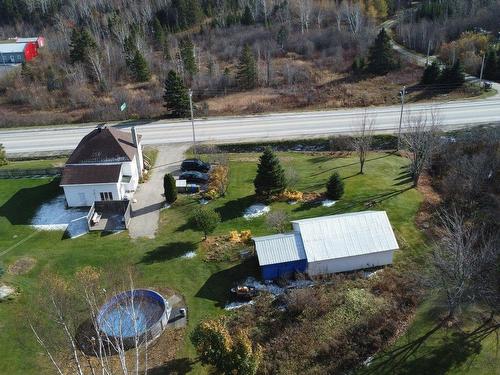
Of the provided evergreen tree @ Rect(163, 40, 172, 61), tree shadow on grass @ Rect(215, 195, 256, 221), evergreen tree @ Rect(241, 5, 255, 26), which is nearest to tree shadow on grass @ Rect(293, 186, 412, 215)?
tree shadow on grass @ Rect(215, 195, 256, 221)

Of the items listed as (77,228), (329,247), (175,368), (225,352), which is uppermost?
(225,352)

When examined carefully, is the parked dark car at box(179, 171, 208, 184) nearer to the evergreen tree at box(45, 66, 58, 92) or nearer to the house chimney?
the house chimney

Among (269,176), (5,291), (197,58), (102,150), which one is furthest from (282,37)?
(5,291)

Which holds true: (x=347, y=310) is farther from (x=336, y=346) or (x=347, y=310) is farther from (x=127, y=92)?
(x=127, y=92)

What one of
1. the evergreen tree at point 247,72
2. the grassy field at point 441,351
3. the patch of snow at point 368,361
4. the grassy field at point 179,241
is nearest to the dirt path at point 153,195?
the grassy field at point 179,241

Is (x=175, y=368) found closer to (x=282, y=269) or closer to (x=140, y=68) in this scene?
(x=282, y=269)
